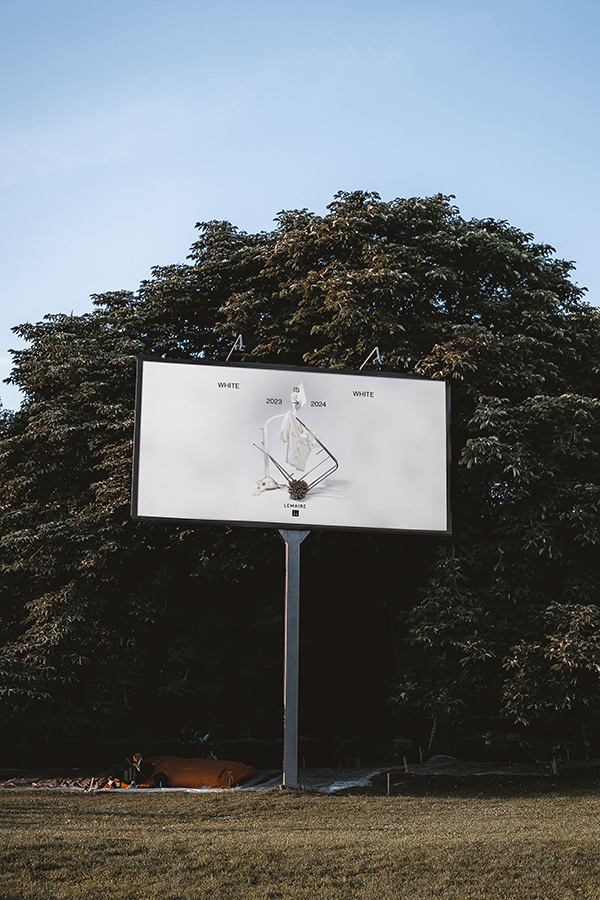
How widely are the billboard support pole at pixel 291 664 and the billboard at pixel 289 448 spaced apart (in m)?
0.63

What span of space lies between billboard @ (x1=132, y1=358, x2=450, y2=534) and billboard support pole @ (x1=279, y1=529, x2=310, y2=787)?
2.06 feet

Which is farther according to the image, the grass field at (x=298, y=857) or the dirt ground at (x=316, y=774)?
the dirt ground at (x=316, y=774)

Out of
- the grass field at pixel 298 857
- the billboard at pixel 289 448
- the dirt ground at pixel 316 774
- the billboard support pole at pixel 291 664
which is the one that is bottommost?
the dirt ground at pixel 316 774

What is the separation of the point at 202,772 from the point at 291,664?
3217mm

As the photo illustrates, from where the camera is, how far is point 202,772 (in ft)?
61.0

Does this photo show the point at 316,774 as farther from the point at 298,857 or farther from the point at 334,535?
the point at 298,857

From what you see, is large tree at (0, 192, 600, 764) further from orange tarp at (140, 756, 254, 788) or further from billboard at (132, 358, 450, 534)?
orange tarp at (140, 756, 254, 788)

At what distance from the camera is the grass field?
30.2 ft

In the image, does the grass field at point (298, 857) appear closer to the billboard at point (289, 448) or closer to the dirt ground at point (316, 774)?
the dirt ground at point (316, 774)

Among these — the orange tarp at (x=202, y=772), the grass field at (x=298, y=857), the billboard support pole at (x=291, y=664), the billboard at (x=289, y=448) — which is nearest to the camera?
the grass field at (x=298, y=857)

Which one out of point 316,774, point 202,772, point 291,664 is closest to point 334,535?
point 291,664

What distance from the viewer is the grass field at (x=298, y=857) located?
921cm

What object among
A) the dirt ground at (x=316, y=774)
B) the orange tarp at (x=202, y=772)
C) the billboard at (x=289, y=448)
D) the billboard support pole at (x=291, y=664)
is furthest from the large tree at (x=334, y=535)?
the billboard support pole at (x=291, y=664)

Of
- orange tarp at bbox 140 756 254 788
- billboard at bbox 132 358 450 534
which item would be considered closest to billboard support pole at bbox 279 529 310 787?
billboard at bbox 132 358 450 534
